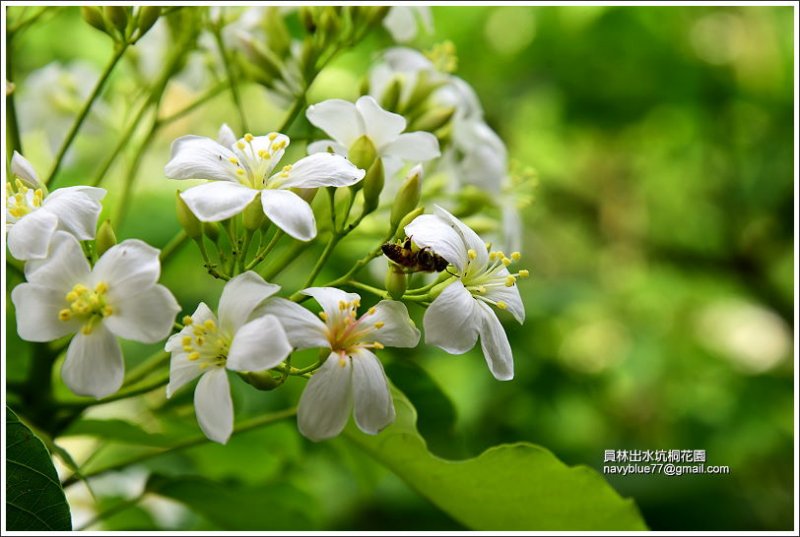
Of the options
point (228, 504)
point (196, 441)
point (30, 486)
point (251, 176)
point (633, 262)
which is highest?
point (251, 176)

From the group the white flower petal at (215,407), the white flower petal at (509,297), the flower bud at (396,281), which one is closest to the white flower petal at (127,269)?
the white flower petal at (215,407)

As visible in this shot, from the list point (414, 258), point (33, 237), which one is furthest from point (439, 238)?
point (33, 237)

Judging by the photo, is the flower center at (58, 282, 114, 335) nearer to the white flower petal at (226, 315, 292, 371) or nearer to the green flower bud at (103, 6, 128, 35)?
the white flower petal at (226, 315, 292, 371)

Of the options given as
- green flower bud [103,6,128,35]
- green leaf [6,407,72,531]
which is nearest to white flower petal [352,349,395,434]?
green leaf [6,407,72,531]

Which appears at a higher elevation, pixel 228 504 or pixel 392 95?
pixel 392 95

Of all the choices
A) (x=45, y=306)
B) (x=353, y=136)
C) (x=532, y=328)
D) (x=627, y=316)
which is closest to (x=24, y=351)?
(x=45, y=306)

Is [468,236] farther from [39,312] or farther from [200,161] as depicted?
[39,312]
